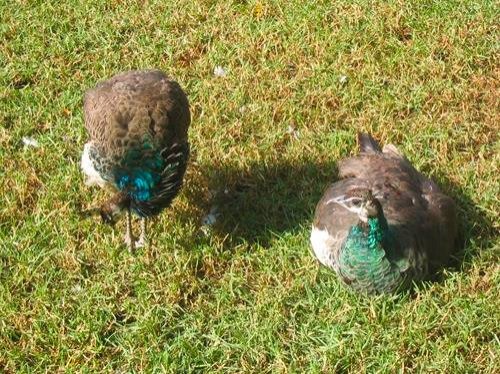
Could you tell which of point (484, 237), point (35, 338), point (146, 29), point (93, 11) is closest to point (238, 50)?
point (146, 29)

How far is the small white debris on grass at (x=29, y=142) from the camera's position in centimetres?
579

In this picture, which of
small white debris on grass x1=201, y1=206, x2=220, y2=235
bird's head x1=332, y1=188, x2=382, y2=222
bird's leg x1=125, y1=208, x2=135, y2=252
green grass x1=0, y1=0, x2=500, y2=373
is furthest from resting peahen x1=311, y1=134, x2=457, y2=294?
bird's leg x1=125, y1=208, x2=135, y2=252

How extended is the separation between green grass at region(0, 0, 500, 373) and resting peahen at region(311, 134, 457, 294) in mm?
134

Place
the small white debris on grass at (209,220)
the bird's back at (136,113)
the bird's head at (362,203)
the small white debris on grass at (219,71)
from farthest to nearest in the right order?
1. the small white debris on grass at (219,71)
2. the small white debris on grass at (209,220)
3. the bird's back at (136,113)
4. the bird's head at (362,203)

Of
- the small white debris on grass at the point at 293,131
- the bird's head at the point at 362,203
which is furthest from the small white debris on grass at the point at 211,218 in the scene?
the small white debris on grass at the point at 293,131

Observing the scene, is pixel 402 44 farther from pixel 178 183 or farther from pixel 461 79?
pixel 178 183

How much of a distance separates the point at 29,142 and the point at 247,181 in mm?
1499

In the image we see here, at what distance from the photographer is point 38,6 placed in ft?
23.6

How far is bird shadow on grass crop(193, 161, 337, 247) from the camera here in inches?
203

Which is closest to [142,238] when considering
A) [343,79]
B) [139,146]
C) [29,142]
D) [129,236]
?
[129,236]

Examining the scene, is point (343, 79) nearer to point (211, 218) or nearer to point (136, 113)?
point (211, 218)

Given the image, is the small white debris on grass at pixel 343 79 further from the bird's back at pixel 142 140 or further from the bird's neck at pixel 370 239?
the bird's neck at pixel 370 239

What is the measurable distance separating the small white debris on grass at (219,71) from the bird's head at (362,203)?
1.96 metres

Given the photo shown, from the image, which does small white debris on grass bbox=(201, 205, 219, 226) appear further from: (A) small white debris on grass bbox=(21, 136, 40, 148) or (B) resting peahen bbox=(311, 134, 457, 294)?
(A) small white debris on grass bbox=(21, 136, 40, 148)
